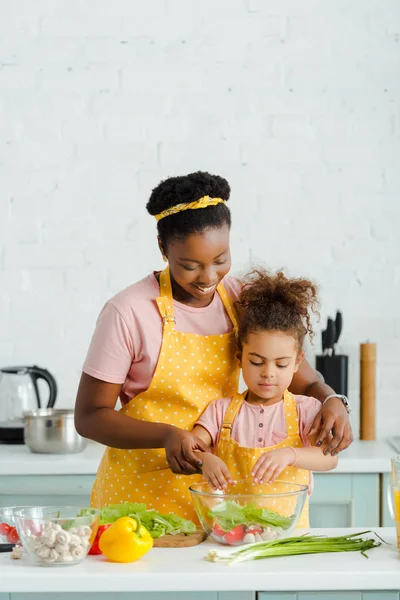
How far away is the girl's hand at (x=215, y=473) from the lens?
1749 mm

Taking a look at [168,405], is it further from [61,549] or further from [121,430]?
[61,549]

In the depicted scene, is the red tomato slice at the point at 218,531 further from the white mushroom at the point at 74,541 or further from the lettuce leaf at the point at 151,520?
the white mushroom at the point at 74,541

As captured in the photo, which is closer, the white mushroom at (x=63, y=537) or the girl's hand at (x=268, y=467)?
the white mushroom at (x=63, y=537)

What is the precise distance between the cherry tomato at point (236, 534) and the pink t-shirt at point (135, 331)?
1.53ft

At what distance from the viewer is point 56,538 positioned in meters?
1.55

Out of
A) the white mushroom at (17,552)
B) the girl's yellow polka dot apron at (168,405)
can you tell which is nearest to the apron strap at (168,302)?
the girl's yellow polka dot apron at (168,405)

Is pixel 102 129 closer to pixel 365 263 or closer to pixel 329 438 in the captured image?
pixel 365 263

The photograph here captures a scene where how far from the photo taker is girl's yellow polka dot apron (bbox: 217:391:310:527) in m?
1.98

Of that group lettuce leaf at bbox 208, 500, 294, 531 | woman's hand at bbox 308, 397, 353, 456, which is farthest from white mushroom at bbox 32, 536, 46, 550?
woman's hand at bbox 308, 397, 353, 456

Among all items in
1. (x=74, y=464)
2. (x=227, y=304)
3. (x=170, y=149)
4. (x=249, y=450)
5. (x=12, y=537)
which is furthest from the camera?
(x=170, y=149)

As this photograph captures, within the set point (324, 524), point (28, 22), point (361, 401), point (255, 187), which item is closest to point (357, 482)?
point (324, 524)

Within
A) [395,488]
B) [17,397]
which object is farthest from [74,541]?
[17,397]

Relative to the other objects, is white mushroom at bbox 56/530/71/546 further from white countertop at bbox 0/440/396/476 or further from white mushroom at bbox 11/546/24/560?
white countertop at bbox 0/440/396/476

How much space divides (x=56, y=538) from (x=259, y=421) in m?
0.69
